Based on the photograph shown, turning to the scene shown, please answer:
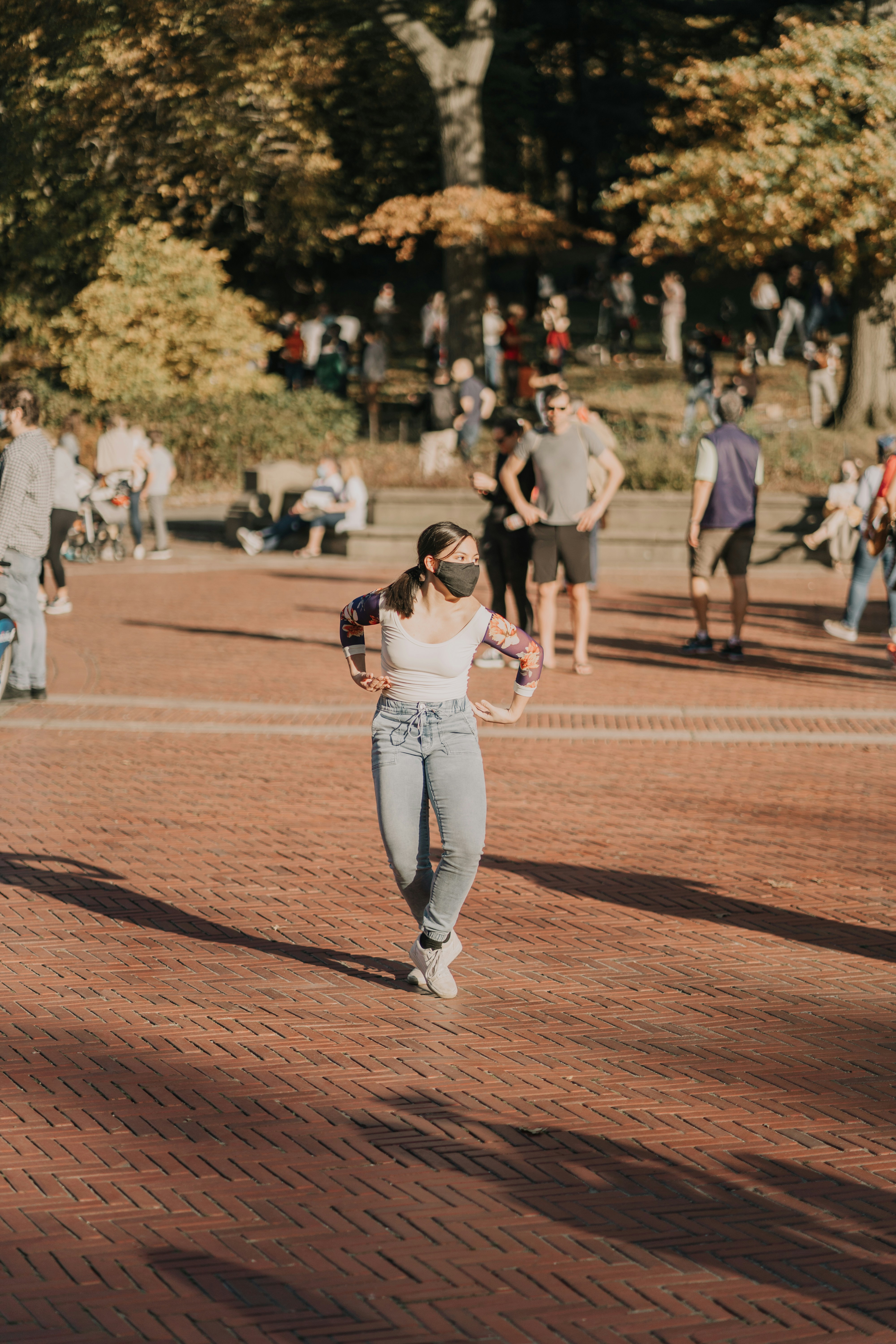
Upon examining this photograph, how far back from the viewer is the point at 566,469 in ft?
37.6

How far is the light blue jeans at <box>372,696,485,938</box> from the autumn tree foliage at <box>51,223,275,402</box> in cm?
2179

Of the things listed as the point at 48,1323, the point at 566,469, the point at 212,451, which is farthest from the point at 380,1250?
the point at 212,451

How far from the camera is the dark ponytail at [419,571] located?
16.9ft

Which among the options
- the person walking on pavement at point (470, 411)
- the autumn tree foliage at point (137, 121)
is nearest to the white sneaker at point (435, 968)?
the person walking on pavement at point (470, 411)

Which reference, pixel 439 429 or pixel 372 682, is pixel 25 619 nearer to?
pixel 372 682

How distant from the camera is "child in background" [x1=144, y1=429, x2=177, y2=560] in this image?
63.6 feet

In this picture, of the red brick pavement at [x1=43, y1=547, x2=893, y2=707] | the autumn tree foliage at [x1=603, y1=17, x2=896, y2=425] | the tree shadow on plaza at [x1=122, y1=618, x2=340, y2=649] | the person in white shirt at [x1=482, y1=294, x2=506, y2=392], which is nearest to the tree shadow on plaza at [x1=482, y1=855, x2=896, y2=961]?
the red brick pavement at [x1=43, y1=547, x2=893, y2=707]

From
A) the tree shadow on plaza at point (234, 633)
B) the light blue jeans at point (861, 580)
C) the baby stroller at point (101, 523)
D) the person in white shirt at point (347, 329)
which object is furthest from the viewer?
the person in white shirt at point (347, 329)

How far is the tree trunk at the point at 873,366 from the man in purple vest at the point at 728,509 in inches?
470

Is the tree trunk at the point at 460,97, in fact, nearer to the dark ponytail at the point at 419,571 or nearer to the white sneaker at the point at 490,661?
the white sneaker at the point at 490,661

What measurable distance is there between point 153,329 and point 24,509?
1777cm

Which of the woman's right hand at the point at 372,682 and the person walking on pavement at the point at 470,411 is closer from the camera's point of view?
the woman's right hand at the point at 372,682

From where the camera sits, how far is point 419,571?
17.3 feet

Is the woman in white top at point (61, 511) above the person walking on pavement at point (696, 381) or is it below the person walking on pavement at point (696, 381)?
below
